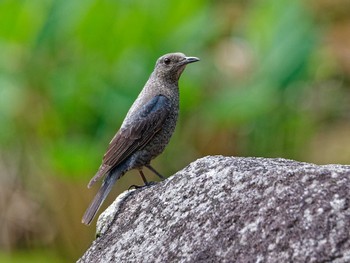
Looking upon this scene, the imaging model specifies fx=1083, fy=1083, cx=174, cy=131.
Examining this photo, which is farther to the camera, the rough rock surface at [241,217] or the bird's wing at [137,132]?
the bird's wing at [137,132]

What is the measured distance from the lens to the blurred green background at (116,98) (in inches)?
468

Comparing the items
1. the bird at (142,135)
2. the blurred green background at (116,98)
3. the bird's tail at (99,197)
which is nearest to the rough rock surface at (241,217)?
the bird's tail at (99,197)

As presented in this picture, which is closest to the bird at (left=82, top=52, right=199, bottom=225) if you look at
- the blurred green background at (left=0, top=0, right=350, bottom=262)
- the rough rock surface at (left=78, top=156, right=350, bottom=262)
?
the rough rock surface at (left=78, top=156, right=350, bottom=262)

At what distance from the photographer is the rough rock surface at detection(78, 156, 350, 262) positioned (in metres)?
4.05

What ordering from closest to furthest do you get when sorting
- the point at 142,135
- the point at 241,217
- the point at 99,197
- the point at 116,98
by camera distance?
the point at 241,217 → the point at 99,197 → the point at 142,135 → the point at 116,98

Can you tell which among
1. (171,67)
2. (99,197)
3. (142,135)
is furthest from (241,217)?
(171,67)

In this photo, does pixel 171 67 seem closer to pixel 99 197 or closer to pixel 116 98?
pixel 99 197

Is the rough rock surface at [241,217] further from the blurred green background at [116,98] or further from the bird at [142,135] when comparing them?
the blurred green background at [116,98]

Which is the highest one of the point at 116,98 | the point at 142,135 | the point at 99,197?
the point at 116,98

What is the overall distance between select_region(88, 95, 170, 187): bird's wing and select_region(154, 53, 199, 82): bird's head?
0.39m

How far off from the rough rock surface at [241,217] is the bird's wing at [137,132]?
1.53 meters

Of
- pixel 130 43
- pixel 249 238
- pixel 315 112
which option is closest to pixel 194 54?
pixel 130 43

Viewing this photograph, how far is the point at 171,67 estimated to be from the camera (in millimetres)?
7137

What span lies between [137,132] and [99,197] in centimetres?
59
